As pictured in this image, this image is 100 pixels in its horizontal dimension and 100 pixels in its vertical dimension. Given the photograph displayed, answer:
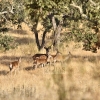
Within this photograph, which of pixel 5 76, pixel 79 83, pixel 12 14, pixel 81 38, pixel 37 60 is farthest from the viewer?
pixel 12 14

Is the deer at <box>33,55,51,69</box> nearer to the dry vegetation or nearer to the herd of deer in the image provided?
the herd of deer

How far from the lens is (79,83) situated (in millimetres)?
11695

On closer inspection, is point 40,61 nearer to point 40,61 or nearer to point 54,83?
point 40,61

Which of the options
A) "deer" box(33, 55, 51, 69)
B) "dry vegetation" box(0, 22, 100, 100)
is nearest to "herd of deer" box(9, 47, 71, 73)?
"deer" box(33, 55, 51, 69)

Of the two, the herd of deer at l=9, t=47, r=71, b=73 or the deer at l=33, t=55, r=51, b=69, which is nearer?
the herd of deer at l=9, t=47, r=71, b=73

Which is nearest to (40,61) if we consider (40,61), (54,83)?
(40,61)

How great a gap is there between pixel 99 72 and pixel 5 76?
7022mm

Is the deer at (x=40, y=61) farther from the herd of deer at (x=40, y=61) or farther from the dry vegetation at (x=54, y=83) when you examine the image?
the dry vegetation at (x=54, y=83)

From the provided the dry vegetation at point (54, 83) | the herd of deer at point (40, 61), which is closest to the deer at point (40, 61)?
the herd of deer at point (40, 61)

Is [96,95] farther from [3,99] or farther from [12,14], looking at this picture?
[12,14]

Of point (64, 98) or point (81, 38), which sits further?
point (81, 38)

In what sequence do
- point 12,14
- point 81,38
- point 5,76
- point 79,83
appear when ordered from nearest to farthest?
point 79,83, point 5,76, point 81,38, point 12,14

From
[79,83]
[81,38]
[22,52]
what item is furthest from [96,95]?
[22,52]

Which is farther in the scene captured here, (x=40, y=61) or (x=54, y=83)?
(x=40, y=61)
